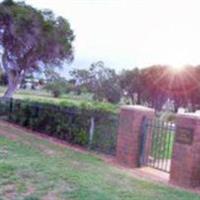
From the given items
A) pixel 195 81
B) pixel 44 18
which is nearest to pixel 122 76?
pixel 195 81

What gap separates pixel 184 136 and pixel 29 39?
13.6 metres

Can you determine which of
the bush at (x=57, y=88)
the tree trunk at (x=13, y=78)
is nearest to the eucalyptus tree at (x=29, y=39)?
the tree trunk at (x=13, y=78)

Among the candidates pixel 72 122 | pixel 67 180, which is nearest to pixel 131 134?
pixel 67 180

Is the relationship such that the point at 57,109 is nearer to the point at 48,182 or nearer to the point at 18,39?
the point at 48,182

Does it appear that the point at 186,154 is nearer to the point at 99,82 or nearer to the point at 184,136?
the point at 184,136

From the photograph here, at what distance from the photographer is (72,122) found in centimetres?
1140

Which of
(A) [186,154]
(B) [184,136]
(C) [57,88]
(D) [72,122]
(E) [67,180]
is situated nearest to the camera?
(E) [67,180]

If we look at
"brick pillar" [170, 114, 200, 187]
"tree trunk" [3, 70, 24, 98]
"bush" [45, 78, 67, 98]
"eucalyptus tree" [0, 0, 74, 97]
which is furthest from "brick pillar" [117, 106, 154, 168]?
"bush" [45, 78, 67, 98]

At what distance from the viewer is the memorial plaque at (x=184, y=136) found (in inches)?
288

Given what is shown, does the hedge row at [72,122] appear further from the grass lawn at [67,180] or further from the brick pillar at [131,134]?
the grass lawn at [67,180]

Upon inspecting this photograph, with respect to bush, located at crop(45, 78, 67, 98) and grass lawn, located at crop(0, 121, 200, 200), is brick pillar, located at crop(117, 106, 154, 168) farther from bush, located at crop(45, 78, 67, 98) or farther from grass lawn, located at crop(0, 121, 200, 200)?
bush, located at crop(45, 78, 67, 98)

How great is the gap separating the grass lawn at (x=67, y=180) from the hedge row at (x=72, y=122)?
52.7 inches

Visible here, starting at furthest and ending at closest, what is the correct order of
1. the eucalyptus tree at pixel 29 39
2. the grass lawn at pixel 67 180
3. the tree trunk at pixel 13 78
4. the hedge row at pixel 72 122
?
the tree trunk at pixel 13 78 → the eucalyptus tree at pixel 29 39 → the hedge row at pixel 72 122 → the grass lawn at pixel 67 180

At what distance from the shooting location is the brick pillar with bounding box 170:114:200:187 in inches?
284
